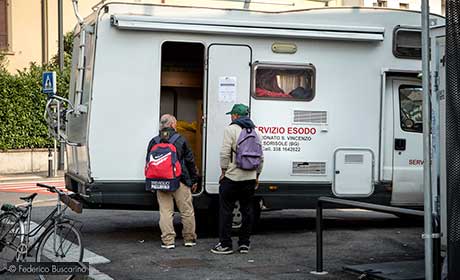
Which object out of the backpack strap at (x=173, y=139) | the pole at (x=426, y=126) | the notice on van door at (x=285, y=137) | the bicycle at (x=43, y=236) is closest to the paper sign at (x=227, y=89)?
the notice on van door at (x=285, y=137)

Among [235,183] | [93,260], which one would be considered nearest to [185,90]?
[235,183]

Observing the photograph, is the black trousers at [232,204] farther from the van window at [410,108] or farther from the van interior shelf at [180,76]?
the van window at [410,108]

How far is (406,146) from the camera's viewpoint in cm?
1004

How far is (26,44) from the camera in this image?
23.7 meters

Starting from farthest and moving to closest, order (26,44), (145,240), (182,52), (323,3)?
(323,3)
(26,44)
(182,52)
(145,240)

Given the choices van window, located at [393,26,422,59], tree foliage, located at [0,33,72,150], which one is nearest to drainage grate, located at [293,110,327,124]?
van window, located at [393,26,422,59]

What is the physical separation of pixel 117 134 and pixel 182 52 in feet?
6.73

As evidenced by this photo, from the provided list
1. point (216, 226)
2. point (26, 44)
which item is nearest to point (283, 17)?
point (216, 226)

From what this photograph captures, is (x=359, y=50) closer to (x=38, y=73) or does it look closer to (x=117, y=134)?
(x=117, y=134)

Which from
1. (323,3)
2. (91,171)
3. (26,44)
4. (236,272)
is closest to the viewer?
(236,272)

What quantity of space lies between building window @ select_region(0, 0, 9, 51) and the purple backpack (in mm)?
16998

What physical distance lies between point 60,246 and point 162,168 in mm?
2097

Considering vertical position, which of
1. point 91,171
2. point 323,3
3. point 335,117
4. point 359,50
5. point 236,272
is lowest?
point 236,272

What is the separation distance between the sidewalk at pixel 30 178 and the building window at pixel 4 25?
483cm
